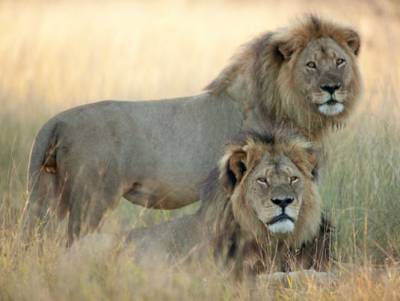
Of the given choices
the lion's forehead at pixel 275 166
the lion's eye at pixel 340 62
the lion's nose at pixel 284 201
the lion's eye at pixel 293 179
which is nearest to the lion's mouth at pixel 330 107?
the lion's eye at pixel 340 62

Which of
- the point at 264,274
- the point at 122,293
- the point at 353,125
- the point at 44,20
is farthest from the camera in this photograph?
the point at 44,20

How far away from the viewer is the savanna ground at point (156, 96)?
5.52 meters

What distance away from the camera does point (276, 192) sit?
19.6 feet

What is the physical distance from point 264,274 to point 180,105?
1.45m

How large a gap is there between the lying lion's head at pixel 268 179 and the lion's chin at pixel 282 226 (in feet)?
0.15

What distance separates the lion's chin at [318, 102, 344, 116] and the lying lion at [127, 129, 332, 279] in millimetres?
663

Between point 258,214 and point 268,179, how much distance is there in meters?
0.17

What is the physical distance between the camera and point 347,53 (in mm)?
7125

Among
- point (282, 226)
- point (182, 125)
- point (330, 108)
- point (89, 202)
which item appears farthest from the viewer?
point (182, 125)

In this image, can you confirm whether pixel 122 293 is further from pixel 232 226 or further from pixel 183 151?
pixel 183 151

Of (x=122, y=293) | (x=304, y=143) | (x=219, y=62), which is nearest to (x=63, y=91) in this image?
(x=219, y=62)

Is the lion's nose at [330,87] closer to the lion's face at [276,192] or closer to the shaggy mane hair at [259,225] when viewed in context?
the shaggy mane hair at [259,225]

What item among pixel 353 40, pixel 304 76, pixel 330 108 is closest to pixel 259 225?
pixel 330 108

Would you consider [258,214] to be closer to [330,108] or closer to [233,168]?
[233,168]
